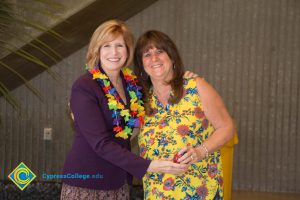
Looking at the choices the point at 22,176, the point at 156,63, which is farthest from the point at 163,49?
the point at 22,176

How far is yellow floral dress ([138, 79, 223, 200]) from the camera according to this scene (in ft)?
6.73

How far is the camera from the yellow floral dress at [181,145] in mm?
2053

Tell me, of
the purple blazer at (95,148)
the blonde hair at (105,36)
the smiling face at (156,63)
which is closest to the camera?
the purple blazer at (95,148)

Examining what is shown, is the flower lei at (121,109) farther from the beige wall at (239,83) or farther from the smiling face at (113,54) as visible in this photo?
the beige wall at (239,83)

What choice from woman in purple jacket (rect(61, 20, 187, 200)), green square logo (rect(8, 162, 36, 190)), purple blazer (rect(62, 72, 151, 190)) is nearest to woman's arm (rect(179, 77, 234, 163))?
woman in purple jacket (rect(61, 20, 187, 200))

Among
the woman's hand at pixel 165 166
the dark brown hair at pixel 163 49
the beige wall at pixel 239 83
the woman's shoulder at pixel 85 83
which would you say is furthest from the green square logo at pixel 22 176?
the beige wall at pixel 239 83

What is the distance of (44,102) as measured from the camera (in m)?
4.91

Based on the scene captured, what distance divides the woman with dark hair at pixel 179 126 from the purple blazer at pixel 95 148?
19 cm

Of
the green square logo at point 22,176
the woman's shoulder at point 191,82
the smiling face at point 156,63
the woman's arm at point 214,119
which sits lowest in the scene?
the green square logo at point 22,176

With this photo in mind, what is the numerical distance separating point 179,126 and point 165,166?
0.24 metres

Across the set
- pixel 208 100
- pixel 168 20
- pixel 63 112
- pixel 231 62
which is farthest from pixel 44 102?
pixel 208 100

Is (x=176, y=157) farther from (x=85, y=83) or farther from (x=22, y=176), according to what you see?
(x=22, y=176)

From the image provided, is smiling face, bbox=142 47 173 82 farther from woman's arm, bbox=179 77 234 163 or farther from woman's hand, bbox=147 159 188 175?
woman's hand, bbox=147 159 188 175

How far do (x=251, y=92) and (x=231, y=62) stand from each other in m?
0.40
